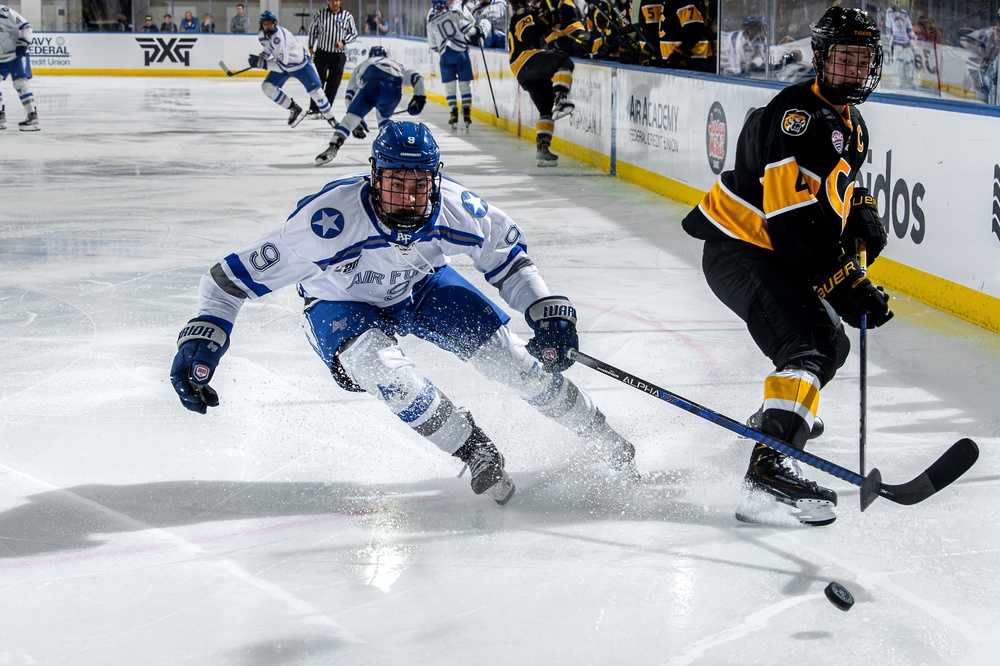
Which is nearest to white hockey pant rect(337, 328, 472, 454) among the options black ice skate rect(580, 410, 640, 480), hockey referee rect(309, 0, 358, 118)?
black ice skate rect(580, 410, 640, 480)

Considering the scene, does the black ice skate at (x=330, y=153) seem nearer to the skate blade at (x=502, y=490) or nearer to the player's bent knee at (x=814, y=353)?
the skate blade at (x=502, y=490)

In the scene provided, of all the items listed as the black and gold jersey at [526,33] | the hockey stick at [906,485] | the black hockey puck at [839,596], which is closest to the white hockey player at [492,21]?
the black and gold jersey at [526,33]

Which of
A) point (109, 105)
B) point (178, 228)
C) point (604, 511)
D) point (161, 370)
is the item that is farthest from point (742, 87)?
point (109, 105)

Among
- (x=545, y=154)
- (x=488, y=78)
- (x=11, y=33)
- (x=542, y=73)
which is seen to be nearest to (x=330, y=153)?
(x=545, y=154)

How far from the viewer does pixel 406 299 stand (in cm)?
304

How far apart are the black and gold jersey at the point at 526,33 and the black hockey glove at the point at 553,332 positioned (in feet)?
24.4

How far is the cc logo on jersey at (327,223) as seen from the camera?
9.10 ft

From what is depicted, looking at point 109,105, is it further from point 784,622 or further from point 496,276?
point 784,622

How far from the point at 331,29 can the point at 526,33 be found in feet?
15.6

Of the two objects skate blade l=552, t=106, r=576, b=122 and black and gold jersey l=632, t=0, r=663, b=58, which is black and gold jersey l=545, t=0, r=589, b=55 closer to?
skate blade l=552, t=106, r=576, b=122

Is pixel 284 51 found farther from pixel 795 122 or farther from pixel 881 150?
pixel 795 122

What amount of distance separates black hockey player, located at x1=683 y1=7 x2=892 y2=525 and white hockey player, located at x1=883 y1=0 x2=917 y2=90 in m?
2.71

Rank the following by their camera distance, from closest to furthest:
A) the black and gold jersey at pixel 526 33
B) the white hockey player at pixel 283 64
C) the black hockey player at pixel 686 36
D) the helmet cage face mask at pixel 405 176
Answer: the helmet cage face mask at pixel 405 176 < the black hockey player at pixel 686 36 < the black and gold jersey at pixel 526 33 < the white hockey player at pixel 283 64

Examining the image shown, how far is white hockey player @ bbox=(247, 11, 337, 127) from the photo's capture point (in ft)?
40.0
